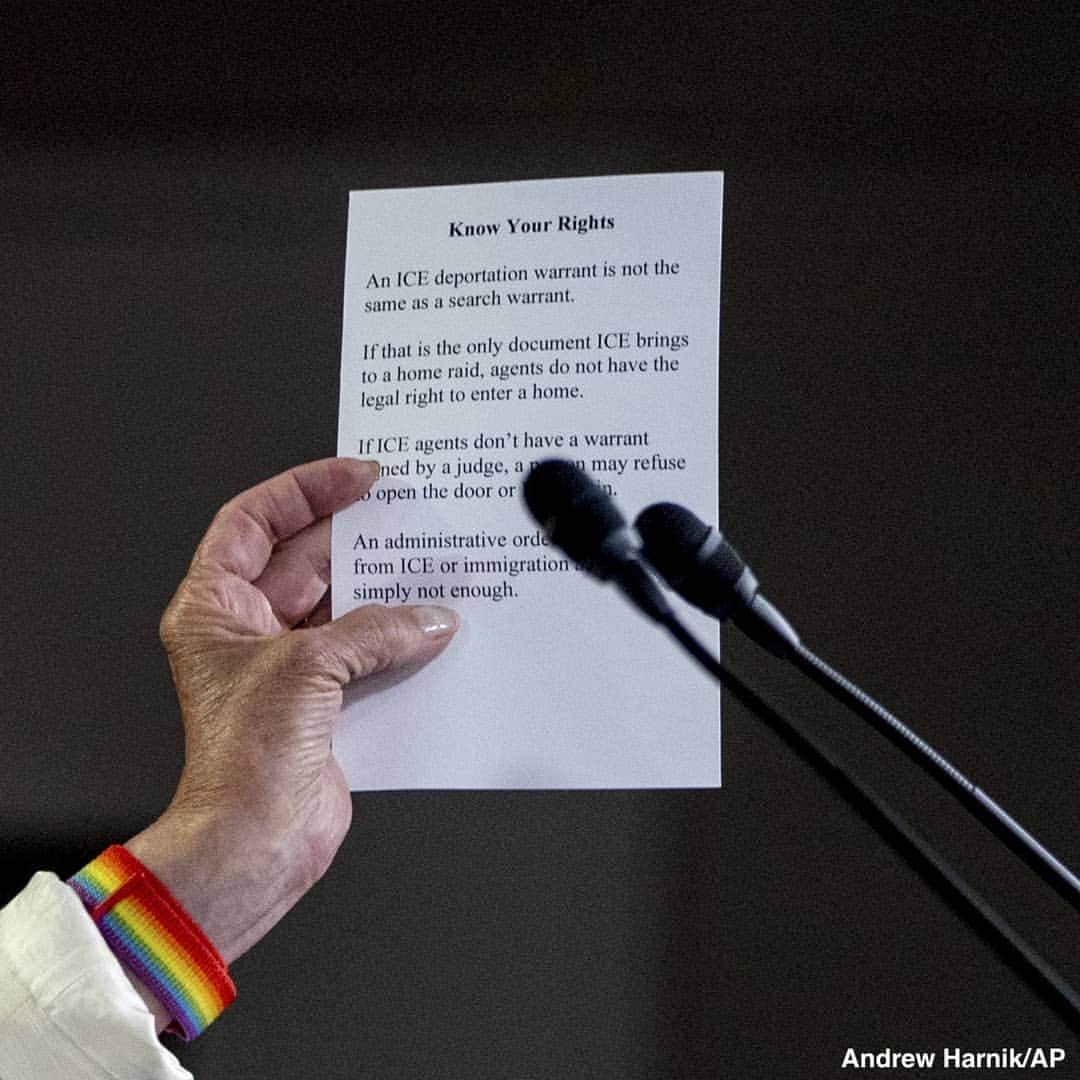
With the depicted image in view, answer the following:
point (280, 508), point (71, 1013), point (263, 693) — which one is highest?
point (280, 508)

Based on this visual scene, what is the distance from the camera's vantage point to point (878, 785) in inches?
41.6

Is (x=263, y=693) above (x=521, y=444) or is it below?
below

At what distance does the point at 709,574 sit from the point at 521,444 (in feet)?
1.25

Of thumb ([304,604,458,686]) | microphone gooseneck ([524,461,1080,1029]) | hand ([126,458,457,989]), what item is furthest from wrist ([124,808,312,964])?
microphone gooseneck ([524,461,1080,1029])

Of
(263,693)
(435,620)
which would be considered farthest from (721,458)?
(263,693)

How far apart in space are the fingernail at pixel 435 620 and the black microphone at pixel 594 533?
0.91 feet

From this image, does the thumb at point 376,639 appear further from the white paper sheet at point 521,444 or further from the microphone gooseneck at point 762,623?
the microphone gooseneck at point 762,623

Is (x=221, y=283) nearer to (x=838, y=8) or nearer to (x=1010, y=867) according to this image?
(x=838, y=8)

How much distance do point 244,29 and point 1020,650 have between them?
0.91 metres

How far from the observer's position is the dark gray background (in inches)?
41.5

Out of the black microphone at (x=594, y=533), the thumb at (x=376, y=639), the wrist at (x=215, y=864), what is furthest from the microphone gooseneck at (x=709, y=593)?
the wrist at (x=215, y=864)

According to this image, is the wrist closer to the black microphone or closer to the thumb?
the thumb

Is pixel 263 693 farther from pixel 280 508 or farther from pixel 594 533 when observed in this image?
pixel 594 533

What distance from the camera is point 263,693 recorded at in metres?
0.94
